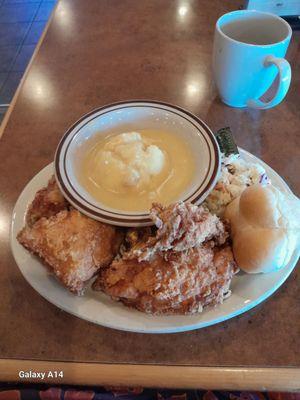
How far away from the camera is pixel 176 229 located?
2.25 ft

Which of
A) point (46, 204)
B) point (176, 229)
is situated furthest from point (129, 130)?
point (176, 229)

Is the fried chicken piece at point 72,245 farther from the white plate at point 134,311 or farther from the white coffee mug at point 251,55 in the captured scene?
the white coffee mug at point 251,55

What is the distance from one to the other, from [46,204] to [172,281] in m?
0.36

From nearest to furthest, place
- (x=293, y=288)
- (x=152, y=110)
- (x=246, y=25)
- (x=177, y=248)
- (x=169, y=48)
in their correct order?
(x=177, y=248) < (x=293, y=288) < (x=152, y=110) < (x=246, y=25) < (x=169, y=48)

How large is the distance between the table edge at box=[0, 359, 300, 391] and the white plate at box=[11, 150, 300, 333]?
90 mm

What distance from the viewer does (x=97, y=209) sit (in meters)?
0.79

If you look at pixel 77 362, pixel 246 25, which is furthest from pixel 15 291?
pixel 246 25

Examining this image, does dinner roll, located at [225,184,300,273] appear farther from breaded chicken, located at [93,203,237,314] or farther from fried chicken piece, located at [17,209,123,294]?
fried chicken piece, located at [17,209,123,294]

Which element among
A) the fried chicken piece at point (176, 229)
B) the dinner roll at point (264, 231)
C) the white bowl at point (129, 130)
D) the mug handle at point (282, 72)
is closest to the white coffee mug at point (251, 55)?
the mug handle at point (282, 72)

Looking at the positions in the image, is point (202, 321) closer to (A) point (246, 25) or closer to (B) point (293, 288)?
(B) point (293, 288)

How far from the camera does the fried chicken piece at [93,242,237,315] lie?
28.1 inches

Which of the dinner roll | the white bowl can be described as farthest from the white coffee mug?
the dinner roll

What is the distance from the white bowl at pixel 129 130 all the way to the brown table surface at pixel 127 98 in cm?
25

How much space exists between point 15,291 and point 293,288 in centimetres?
67
